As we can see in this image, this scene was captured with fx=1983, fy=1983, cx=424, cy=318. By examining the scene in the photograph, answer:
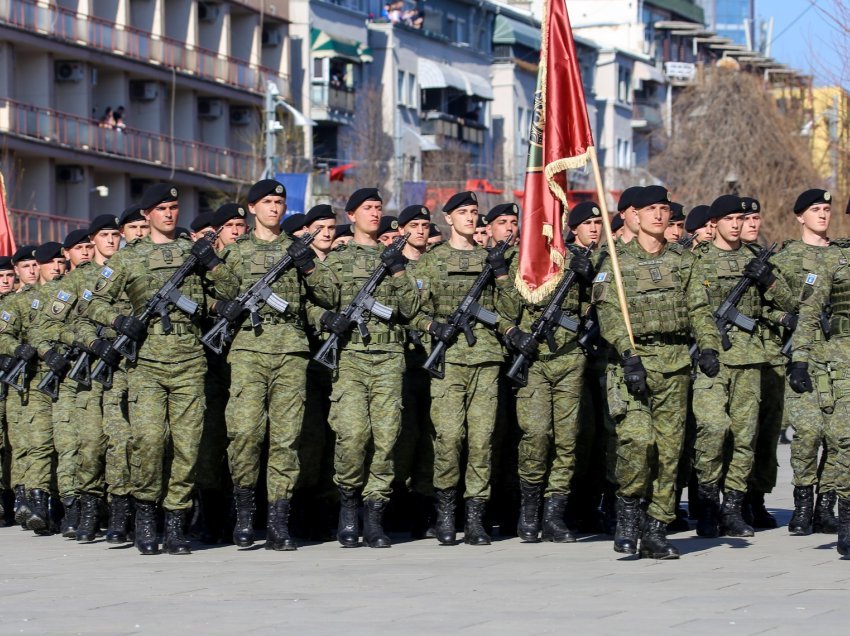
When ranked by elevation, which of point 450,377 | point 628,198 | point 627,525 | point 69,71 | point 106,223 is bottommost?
point 627,525

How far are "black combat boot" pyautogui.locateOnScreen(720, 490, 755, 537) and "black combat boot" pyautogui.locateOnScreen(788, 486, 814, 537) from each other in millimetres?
367

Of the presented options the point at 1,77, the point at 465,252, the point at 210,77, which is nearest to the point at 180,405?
the point at 465,252

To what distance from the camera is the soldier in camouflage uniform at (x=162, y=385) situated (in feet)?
43.5

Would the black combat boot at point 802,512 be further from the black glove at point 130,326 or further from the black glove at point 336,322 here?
the black glove at point 130,326

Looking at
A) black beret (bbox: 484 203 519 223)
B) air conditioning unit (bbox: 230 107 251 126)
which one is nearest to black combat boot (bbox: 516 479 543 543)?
black beret (bbox: 484 203 519 223)

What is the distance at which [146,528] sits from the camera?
44.1ft

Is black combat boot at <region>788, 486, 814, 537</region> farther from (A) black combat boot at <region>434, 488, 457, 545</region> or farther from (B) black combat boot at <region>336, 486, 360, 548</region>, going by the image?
(B) black combat boot at <region>336, 486, 360, 548</region>

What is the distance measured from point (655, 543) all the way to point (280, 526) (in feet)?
8.55

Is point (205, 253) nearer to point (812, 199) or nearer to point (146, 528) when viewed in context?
point (146, 528)

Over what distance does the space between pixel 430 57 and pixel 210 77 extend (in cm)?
1712

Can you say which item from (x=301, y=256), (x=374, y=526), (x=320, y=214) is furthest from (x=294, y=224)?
(x=374, y=526)

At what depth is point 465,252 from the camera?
14.0m

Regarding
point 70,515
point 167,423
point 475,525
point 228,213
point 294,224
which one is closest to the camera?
point 167,423

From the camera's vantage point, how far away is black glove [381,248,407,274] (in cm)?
1355
